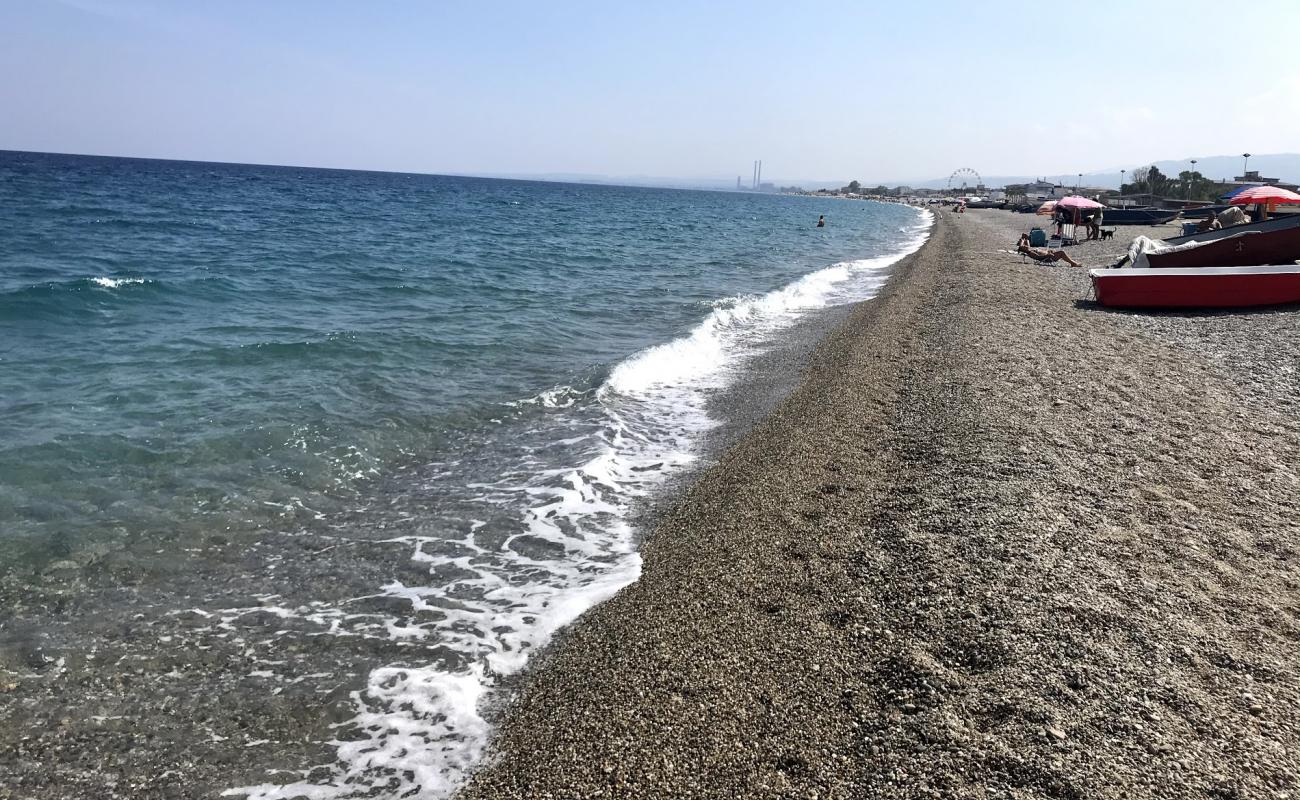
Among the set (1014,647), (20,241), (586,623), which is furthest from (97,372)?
(20,241)

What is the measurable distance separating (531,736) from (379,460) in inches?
195

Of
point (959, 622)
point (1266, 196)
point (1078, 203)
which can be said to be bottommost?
point (959, 622)

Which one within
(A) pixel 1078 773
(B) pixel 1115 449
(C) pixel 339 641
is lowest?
(C) pixel 339 641

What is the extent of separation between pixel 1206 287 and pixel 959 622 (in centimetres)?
1380

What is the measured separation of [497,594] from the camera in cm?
545

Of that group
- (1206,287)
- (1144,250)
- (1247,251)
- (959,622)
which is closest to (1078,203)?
(1144,250)

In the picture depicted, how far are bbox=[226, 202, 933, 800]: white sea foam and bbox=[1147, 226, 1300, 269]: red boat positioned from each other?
1294cm

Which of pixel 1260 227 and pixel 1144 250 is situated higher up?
pixel 1260 227

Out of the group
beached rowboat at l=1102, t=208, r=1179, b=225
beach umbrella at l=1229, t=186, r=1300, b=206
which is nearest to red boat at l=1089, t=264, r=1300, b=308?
beach umbrella at l=1229, t=186, r=1300, b=206

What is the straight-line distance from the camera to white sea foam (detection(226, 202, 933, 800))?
3836 mm

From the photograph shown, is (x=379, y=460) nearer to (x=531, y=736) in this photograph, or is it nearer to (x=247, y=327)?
(x=531, y=736)

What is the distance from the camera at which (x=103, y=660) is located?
4.53 metres

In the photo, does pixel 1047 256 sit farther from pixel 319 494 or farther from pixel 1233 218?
pixel 319 494

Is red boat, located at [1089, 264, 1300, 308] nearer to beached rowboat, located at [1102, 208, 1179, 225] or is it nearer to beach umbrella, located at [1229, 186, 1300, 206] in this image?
beach umbrella, located at [1229, 186, 1300, 206]
